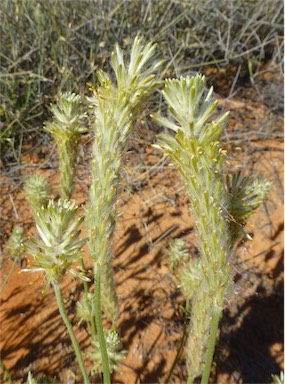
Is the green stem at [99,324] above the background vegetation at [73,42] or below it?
below

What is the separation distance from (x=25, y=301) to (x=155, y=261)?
2.68ft

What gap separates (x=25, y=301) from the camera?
238 cm

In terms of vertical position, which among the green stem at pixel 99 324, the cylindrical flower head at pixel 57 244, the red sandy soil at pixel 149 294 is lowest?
the red sandy soil at pixel 149 294

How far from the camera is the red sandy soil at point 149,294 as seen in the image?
7.20ft

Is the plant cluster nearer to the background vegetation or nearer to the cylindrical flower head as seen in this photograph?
the cylindrical flower head

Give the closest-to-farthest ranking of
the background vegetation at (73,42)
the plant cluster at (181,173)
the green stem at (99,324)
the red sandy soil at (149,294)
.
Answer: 1. the plant cluster at (181,173)
2. the green stem at (99,324)
3. the red sandy soil at (149,294)
4. the background vegetation at (73,42)

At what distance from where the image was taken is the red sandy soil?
7.20ft

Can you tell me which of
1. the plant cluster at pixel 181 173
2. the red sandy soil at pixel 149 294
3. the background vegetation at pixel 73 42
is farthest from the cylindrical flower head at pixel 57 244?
the background vegetation at pixel 73 42

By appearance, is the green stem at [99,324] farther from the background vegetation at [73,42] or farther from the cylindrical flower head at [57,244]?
the background vegetation at [73,42]

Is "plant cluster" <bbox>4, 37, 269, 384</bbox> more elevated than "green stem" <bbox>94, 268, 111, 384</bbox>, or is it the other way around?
"plant cluster" <bbox>4, 37, 269, 384</bbox>

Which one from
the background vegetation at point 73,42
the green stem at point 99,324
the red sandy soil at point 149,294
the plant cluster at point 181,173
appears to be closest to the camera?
the plant cluster at point 181,173

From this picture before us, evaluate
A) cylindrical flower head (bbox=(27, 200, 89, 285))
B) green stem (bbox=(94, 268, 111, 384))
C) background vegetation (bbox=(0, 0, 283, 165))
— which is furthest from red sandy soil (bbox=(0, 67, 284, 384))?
green stem (bbox=(94, 268, 111, 384))

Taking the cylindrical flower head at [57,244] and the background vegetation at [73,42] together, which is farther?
the background vegetation at [73,42]

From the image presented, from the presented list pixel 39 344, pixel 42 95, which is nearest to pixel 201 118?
pixel 39 344
